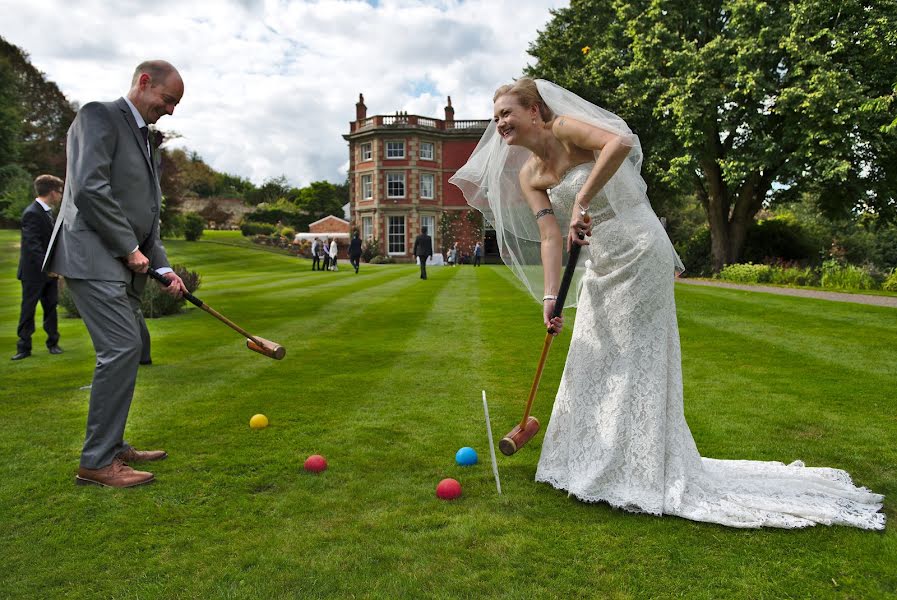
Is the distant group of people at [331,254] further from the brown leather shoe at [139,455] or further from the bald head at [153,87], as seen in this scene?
the bald head at [153,87]

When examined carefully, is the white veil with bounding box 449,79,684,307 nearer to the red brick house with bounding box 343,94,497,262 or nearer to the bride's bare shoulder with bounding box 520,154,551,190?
the bride's bare shoulder with bounding box 520,154,551,190

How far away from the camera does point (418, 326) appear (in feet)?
34.1

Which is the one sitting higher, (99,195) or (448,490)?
(99,195)

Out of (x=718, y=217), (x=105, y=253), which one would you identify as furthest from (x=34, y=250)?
(x=718, y=217)

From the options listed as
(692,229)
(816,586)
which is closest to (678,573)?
(816,586)

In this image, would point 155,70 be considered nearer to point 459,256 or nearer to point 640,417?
point 640,417

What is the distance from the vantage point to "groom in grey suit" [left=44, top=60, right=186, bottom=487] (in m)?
3.65

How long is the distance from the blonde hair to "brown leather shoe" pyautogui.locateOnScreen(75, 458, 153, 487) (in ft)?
10.5

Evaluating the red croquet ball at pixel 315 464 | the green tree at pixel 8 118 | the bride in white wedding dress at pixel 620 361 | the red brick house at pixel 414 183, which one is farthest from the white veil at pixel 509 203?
the red brick house at pixel 414 183

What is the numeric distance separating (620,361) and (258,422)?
2918mm


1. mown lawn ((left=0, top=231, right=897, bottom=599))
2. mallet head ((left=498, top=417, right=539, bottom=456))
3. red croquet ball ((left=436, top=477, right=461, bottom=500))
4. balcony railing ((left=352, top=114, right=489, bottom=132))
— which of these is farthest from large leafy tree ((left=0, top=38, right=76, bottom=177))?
mallet head ((left=498, top=417, right=539, bottom=456))

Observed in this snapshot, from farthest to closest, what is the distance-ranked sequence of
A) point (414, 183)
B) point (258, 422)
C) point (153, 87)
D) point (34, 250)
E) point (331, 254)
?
point (414, 183) < point (331, 254) < point (34, 250) < point (258, 422) < point (153, 87)

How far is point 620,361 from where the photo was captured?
11.5ft

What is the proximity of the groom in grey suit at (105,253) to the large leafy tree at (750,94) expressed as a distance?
62.5 ft
